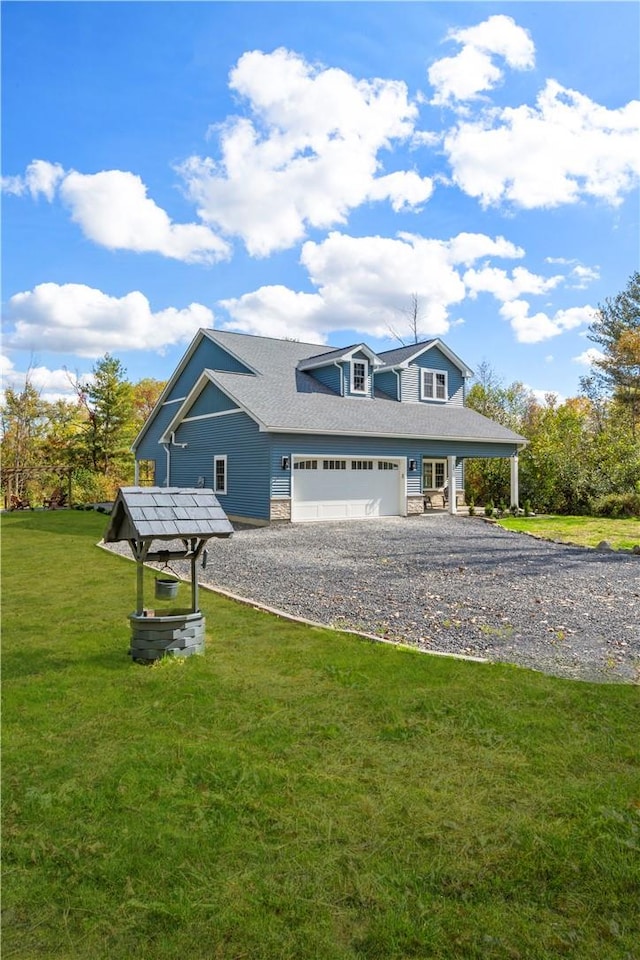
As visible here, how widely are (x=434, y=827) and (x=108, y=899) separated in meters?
1.62

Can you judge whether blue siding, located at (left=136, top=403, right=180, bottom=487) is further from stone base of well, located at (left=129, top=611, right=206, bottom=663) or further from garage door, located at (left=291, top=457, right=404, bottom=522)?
stone base of well, located at (left=129, top=611, right=206, bottom=663)

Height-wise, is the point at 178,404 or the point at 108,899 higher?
the point at 178,404

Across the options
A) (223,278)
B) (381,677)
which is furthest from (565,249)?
(381,677)

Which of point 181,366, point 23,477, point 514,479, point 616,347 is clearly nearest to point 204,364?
point 181,366

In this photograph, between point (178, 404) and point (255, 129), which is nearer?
point (255, 129)

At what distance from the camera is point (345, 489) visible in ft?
60.3

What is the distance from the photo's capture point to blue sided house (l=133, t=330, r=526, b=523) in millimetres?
17375

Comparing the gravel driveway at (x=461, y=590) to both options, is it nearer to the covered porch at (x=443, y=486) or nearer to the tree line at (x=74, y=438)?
the covered porch at (x=443, y=486)

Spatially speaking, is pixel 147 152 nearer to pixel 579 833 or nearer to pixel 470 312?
pixel 579 833

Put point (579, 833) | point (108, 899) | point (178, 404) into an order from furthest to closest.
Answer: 1. point (178, 404)
2. point (579, 833)
3. point (108, 899)

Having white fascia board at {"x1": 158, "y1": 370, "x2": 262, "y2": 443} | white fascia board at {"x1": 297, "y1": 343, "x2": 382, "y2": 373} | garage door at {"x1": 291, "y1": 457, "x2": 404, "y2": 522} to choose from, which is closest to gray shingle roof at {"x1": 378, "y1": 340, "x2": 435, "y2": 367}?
white fascia board at {"x1": 297, "y1": 343, "x2": 382, "y2": 373}

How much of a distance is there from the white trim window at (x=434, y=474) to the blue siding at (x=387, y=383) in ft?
10.5

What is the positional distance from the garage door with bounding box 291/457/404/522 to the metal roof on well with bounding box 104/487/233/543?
11.2 meters

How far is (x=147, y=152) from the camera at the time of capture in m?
13.7
